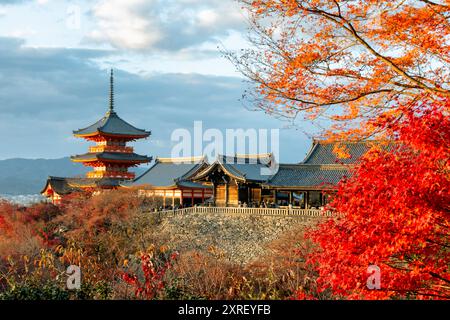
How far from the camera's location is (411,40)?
32.8 ft

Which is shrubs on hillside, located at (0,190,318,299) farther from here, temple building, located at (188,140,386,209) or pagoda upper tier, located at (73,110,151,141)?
pagoda upper tier, located at (73,110,151,141)

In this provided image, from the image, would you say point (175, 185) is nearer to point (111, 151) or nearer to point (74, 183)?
point (74, 183)

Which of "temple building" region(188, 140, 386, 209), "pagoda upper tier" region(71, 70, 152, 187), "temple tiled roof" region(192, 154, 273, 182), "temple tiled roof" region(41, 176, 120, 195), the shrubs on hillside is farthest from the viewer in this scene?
"pagoda upper tier" region(71, 70, 152, 187)

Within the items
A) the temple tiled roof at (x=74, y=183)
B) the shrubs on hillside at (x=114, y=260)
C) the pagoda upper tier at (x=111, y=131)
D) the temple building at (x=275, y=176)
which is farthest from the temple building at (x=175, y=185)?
the pagoda upper tier at (x=111, y=131)

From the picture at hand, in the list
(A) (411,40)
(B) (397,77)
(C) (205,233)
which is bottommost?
(C) (205,233)

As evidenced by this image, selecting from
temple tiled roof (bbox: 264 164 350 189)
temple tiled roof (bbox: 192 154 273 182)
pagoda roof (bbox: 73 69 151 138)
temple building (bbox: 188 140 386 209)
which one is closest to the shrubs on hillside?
temple building (bbox: 188 140 386 209)

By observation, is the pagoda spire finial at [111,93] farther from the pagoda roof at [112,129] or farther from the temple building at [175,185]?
the temple building at [175,185]

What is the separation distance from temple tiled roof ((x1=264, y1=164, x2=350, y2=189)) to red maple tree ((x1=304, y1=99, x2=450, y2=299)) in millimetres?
20006

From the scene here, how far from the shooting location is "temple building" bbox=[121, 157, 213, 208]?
1463 inches

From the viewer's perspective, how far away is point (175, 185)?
36906mm

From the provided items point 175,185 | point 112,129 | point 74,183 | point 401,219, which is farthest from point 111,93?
point 401,219
